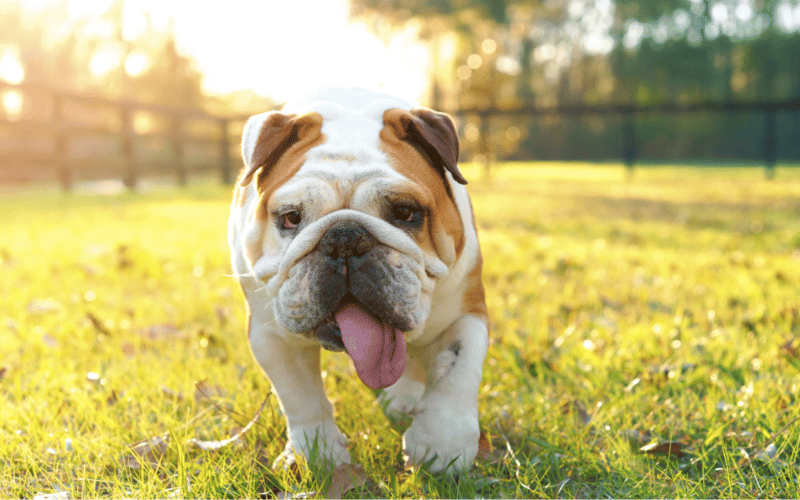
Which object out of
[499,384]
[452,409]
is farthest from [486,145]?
[452,409]

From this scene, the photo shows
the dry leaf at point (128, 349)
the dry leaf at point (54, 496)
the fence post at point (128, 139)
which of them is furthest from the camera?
the fence post at point (128, 139)

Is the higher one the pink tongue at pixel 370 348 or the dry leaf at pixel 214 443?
the pink tongue at pixel 370 348

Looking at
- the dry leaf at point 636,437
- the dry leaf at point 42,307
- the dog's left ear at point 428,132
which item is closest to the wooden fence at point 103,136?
the dry leaf at point 42,307

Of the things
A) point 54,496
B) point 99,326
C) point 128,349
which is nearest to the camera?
point 54,496

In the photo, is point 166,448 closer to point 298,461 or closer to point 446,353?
point 298,461

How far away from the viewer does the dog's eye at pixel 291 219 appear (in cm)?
206

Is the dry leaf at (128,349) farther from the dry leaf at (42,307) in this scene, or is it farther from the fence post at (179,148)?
the fence post at (179,148)

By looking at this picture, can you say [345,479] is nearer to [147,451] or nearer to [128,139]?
[147,451]

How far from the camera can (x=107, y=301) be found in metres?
4.16

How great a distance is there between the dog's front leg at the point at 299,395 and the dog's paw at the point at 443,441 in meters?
0.26

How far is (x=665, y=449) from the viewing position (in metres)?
2.10

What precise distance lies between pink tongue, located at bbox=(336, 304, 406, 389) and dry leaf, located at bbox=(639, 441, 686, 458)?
864 mm

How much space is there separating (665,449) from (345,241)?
4.14 feet

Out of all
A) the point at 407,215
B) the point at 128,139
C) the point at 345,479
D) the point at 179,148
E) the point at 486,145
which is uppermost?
the point at 407,215
